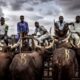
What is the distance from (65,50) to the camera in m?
19.2

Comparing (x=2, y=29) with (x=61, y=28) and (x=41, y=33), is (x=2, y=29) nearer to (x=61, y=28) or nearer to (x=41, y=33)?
(x=41, y=33)

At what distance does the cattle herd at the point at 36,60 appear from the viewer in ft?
60.3

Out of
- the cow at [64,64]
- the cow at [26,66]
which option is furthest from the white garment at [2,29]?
the cow at [64,64]

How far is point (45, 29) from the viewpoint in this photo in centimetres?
2131

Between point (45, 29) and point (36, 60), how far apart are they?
2.26 metres

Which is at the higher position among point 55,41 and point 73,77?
point 55,41

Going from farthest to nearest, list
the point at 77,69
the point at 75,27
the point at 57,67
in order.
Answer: the point at 75,27
the point at 77,69
the point at 57,67

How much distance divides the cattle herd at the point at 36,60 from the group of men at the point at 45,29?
56cm

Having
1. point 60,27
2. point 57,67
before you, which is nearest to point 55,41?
point 60,27

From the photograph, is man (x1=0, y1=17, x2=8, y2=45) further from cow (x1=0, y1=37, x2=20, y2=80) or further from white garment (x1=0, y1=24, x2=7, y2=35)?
cow (x1=0, y1=37, x2=20, y2=80)

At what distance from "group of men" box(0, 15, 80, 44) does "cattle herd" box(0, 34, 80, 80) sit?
56cm

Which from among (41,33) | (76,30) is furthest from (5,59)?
(76,30)

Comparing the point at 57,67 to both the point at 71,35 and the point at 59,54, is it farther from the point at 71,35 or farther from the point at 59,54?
the point at 71,35

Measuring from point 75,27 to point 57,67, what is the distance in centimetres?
325
